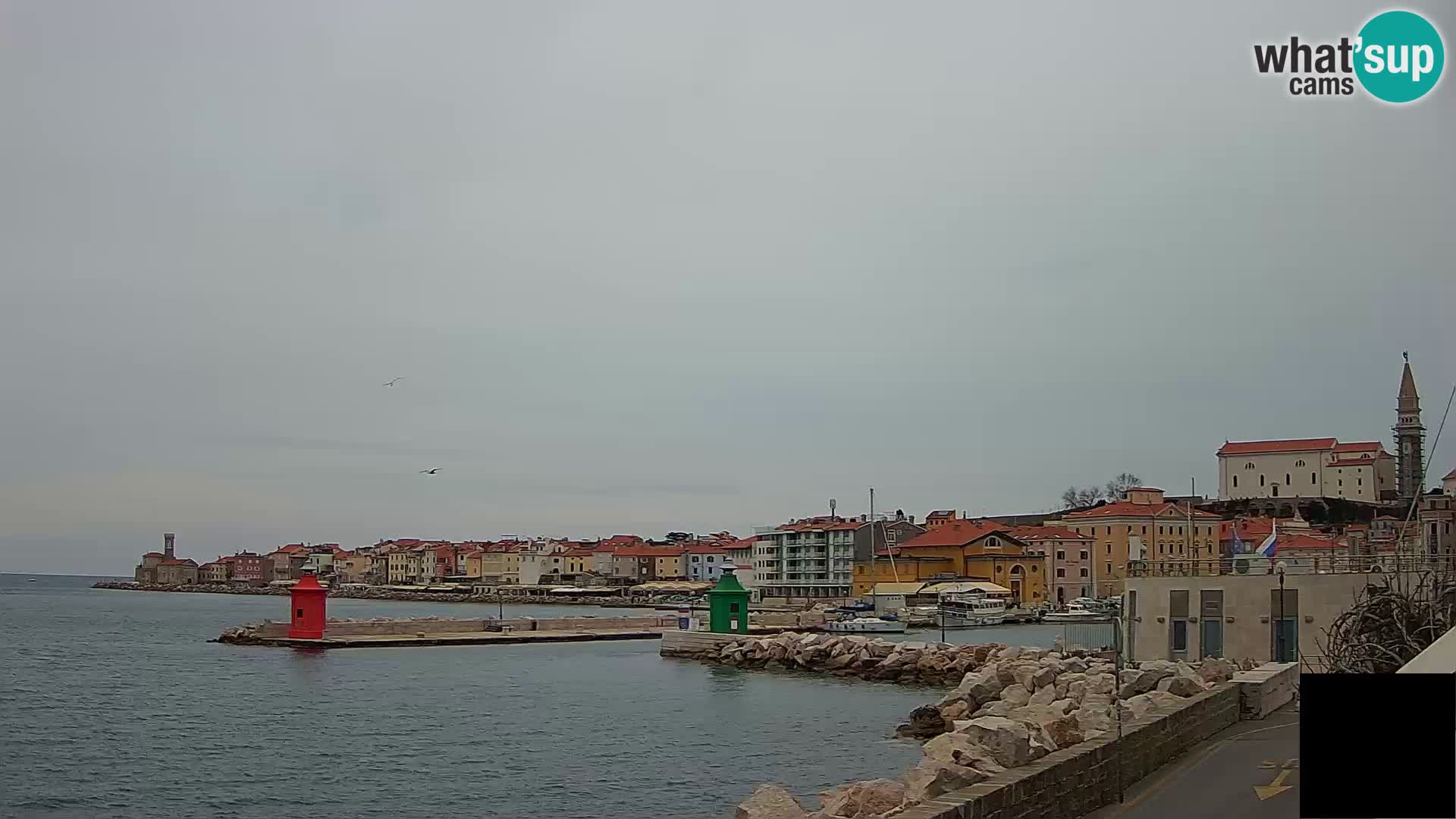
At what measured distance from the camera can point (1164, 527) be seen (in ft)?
282

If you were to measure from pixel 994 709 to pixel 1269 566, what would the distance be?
268 inches

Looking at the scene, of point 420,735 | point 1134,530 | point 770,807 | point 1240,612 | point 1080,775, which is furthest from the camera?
point 1134,530

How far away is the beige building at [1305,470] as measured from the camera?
106062 mm

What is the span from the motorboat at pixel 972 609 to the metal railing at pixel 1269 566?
4531 cm

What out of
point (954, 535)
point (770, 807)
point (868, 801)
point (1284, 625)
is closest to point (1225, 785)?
point (868, 801)

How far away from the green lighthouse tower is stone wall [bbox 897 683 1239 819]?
41.2 metres

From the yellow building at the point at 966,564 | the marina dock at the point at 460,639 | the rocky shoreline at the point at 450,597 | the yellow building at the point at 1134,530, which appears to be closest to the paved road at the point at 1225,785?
the marina dock at the point at 460,639

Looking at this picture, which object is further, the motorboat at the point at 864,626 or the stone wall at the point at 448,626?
the motorboat at the point at 864,626

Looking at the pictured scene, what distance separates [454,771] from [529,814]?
4.77 m

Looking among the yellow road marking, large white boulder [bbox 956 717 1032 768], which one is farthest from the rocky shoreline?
the yellow road marking

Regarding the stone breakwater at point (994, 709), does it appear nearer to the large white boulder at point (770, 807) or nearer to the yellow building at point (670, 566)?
the large white boulder at point (770, 807)

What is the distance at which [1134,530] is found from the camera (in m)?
86.9

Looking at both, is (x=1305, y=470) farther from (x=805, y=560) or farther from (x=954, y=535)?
(x=805, y=560)

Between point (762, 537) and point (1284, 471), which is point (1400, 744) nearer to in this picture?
point (762, 537)
